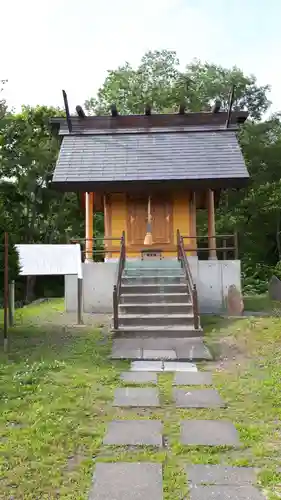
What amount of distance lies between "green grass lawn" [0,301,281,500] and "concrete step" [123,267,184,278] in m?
3.81

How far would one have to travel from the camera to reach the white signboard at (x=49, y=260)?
10.6m

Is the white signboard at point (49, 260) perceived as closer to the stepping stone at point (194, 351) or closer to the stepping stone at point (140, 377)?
the stepping stone at point (194, 351)

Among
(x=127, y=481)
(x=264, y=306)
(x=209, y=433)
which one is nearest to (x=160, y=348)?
(x=209, y=433)

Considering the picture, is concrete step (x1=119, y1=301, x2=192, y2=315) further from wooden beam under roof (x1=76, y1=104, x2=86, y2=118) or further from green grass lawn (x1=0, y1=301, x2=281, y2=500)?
wooden beam under roof (x1=76, y1=104, x2=86, y2=118)

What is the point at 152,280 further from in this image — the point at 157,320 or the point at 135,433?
the point at 135,433

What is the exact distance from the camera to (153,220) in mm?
13938

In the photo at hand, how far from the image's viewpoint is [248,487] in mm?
3143

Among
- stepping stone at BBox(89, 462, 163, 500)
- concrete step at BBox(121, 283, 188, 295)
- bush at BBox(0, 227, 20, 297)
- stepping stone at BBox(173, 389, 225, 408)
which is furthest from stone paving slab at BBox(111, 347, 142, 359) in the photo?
stepping stone at BBox(89, 462, 163, 500)

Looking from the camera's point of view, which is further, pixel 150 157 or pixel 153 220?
pixel 153 220

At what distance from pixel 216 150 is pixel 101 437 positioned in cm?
1122

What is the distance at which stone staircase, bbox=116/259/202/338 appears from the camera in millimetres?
8625

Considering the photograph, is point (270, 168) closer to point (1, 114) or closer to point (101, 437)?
point (1, 114)

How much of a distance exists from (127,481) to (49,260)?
7917mm

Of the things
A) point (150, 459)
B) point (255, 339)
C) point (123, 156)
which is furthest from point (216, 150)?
point (150, 459)
